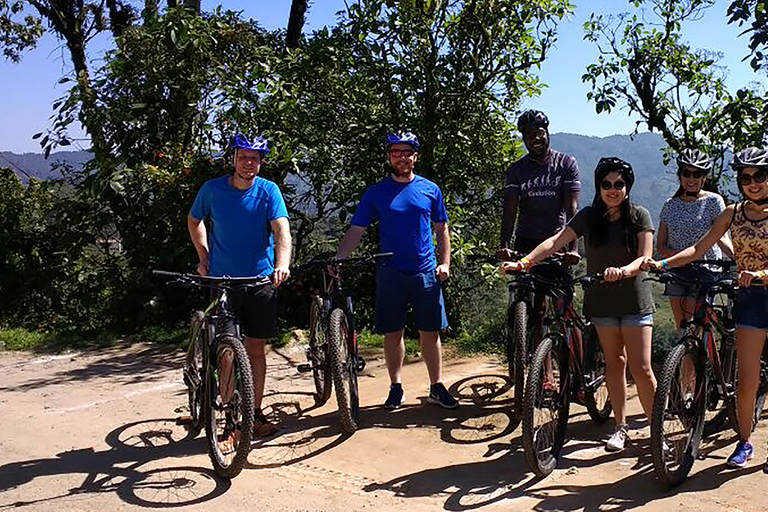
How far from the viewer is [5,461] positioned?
4699 mm

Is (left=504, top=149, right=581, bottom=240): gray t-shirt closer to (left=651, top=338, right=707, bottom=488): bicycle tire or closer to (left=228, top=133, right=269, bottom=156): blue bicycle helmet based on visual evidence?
(left=651, top=338, right=707, bottom=488): bicycle tire

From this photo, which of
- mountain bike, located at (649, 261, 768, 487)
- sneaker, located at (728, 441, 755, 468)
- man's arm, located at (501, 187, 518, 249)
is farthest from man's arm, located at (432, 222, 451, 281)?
sneaker, located at (728, 441, 755, 468)

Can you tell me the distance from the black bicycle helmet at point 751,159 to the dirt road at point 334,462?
1658 millimetres

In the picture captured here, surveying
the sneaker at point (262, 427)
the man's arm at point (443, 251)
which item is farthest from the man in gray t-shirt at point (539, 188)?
the sneaker at point (262, 427)

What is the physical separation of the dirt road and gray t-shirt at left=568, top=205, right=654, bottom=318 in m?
0.90

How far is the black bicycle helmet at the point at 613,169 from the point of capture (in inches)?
169

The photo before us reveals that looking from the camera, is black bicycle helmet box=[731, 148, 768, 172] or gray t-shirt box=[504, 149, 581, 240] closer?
black bicycle helmet box=[731, 148, 768, 172]

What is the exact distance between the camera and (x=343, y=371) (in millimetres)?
5027

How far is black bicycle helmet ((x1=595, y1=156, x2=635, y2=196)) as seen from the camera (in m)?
4.29

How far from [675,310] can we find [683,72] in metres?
3.30

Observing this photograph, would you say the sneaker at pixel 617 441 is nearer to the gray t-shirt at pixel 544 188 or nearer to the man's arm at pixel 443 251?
the gray t-shirt at pixel 544 188

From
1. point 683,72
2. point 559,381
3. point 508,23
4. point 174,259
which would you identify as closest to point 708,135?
point 683,72

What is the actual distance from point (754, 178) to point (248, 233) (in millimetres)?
2920

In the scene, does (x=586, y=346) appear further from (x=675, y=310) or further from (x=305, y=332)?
(x=305, y=332)
